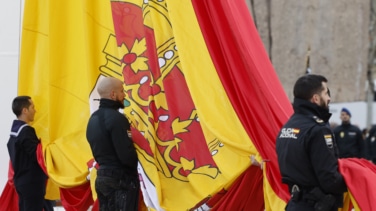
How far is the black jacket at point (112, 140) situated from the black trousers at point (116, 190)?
63 mm

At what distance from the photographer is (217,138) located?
7.81 m

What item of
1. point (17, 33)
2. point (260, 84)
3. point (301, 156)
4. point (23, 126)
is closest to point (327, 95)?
point (301, 156)

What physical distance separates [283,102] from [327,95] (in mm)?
1135

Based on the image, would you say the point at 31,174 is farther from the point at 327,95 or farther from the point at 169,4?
the point at 327,95

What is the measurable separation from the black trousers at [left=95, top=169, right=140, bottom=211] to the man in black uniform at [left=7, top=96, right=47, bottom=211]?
153 centimetres

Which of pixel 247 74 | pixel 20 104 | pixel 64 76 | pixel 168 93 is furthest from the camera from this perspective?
pixel 64 76

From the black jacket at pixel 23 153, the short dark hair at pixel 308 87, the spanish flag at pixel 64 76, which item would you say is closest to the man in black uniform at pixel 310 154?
the short dark hair at pixel 308 87

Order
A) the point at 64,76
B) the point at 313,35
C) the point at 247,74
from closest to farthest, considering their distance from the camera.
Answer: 1. the point at 247,74
2. the point at 64,76
3. the point at 313,35

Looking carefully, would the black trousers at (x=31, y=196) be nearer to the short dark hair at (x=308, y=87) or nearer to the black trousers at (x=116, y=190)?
the black trousers at (x=116, y=190)

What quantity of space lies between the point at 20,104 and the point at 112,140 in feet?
6.04

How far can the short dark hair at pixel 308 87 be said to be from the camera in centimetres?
634

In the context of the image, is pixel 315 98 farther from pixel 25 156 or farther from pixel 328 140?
pixel 25 156

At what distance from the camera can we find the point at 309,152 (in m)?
6.23

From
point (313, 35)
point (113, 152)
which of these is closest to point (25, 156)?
point (113, 152)
